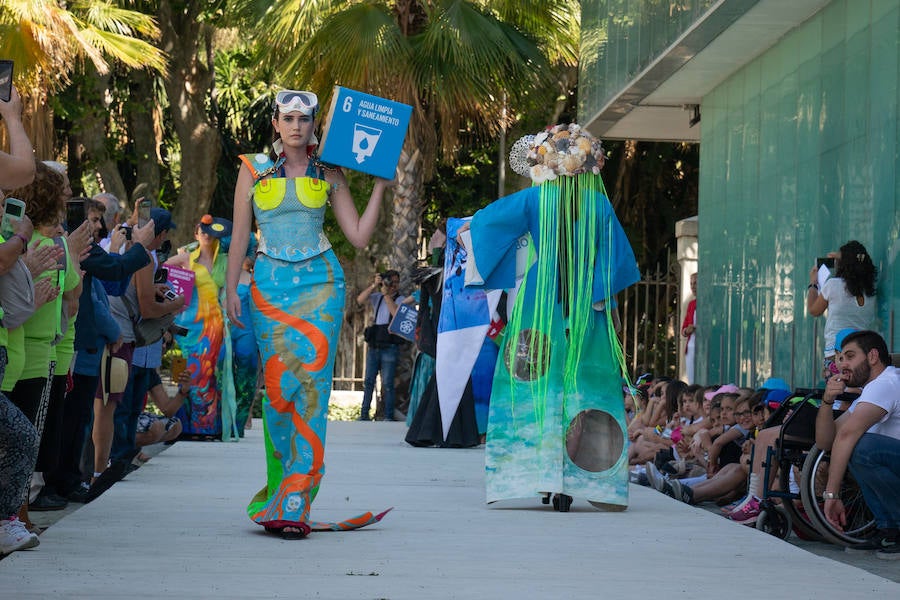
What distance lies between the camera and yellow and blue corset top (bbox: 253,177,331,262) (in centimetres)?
654

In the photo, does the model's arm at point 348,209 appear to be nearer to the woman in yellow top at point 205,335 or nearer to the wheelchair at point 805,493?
the wheelchair at point 805,493

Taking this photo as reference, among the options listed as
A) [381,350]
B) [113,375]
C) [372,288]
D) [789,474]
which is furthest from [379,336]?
[789,474]

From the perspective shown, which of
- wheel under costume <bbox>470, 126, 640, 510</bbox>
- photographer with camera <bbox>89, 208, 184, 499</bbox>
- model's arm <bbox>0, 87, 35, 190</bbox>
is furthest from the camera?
photographer with camera <bbox>89, 208, 184, 499</bbox>

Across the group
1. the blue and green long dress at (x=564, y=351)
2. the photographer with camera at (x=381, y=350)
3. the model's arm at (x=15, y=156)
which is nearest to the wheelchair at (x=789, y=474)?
the blue and green long dress at (x=564, y=351)

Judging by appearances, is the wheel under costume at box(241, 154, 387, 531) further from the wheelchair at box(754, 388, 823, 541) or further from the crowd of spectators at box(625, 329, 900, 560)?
the wheelchair at box(754, 388, 823, 541)

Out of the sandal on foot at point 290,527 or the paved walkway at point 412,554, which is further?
the sandal on foot at point 290,527

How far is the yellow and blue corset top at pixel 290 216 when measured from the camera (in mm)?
6535

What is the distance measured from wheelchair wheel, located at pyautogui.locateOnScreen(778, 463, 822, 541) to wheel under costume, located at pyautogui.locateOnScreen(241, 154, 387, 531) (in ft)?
7.91

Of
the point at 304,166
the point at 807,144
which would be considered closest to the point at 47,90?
the point at 807,144

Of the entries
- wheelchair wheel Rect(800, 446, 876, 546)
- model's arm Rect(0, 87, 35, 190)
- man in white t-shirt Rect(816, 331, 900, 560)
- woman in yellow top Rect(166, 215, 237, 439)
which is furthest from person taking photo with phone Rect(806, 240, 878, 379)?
model's arm Rect(0, 87, 35, 190)

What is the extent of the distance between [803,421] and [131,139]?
2237cm

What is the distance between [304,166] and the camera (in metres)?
6.75

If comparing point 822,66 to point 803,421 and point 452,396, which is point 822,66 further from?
point 803,421

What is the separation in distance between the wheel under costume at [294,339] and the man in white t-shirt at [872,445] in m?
2.46
